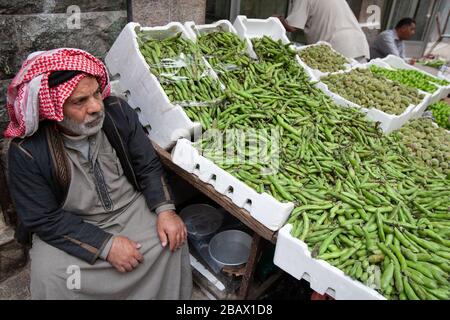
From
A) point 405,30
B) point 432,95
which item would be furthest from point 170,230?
point 405,30

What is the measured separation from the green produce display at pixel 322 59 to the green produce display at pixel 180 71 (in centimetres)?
192

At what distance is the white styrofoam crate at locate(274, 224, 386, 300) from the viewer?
66.5 inches

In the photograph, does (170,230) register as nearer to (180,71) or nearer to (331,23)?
(180,71)

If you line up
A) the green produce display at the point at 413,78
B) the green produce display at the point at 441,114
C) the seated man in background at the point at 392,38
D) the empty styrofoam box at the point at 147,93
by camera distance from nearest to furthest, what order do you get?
the empty styrofoam box at the point at 147,93 < the green produce display at the point at 441,114 < the green produce display at the point at 413,78 < the seated man in background at the point at 392,38

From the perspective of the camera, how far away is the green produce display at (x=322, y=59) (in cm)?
426

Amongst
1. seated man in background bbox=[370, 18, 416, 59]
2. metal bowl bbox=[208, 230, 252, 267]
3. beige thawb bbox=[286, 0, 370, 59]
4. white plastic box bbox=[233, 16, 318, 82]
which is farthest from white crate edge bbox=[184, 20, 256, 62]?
seated man in background bbox=[370, 18, 416, 59]

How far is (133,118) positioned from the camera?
7.98 ft

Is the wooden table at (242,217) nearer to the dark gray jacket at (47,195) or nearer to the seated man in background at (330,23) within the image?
the dark gray jacket at (47,195)

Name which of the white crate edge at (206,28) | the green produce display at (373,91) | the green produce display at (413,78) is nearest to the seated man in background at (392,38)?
the green produce display at (413,78)

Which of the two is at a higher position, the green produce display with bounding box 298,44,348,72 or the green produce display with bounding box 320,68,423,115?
the green produce display with bounding box 298,44,348,72

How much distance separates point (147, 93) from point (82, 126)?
822mm

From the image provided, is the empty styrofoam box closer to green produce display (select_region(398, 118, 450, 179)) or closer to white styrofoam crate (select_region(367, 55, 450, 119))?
green produce display (select_region(398, 118, 450, 179))

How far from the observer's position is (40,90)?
70.0 inches

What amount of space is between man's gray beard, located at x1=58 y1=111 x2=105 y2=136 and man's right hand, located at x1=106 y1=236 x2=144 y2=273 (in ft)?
2.32
